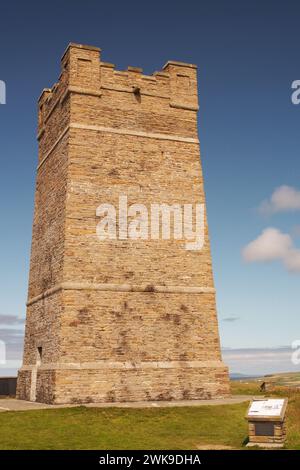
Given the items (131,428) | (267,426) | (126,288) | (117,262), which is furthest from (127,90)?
(267,426)

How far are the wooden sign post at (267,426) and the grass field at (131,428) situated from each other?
0.32 m

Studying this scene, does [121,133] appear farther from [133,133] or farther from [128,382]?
[128,382]

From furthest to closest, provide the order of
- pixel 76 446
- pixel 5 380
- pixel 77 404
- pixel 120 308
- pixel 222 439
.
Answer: pixel 5 380 < pixel 120 308 < pixel 77 404 < pixel 222 439 < pixel 76 446

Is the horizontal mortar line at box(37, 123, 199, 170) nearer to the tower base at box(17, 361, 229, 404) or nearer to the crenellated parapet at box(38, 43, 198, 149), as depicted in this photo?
the crenellated parapet at box(38, 43, 198, 149)

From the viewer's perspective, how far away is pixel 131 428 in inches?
619

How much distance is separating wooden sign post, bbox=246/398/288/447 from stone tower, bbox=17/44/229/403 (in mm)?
7710

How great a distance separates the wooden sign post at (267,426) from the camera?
45.0ft

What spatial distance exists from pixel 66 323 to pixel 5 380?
11.7 meters

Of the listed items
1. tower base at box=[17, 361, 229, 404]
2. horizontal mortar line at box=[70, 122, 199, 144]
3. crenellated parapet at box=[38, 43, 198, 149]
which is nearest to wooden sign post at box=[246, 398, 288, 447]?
tower base at box=[17, 361, 229, 404]

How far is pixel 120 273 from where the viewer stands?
22078mm

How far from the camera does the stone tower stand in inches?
827

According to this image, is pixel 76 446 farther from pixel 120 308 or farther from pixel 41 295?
pixel 41 295

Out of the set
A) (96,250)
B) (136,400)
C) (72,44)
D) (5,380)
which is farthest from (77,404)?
(72,44)

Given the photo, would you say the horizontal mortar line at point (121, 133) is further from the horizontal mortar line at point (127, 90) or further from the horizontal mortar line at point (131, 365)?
the horizontal mortar line at point (131, 365)
